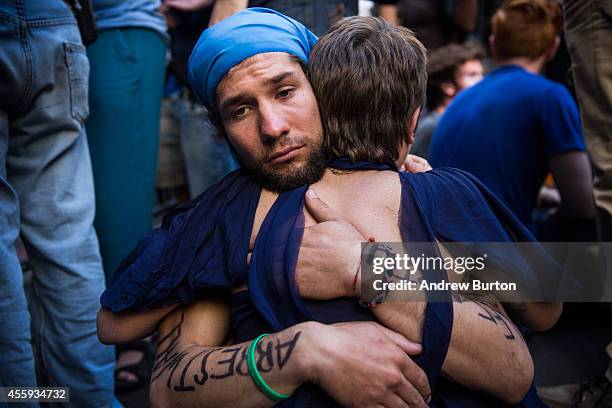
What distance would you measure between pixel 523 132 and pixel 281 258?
215 cm

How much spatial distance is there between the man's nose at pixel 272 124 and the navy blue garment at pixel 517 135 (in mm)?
1848

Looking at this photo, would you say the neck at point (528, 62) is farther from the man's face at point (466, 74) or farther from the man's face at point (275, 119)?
the man's face at point (275, 119)

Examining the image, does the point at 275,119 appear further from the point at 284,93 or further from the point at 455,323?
the point at 455,323

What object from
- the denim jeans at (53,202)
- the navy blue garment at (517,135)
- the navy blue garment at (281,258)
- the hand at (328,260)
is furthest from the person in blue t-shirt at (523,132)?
the denim jeans at (53,202)

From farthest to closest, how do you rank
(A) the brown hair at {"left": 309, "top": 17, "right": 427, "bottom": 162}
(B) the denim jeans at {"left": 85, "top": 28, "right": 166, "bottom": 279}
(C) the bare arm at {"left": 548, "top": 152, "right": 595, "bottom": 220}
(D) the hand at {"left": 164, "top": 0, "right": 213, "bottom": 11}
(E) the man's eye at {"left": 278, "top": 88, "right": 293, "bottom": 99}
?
1. (D) the hand at {"left": 164, "top": 0, "right": 213, "bottom": 11}
2. (C) the bare arm at {"left": 548, "top": 152, "right": 595, "bottom": 220}
3. (B) the denim jeans at {"left": 85, "top": 28, "right": 166, "bottom": 279}
4. (E) the man's eye at {"left": 278, "top": 88, "right": 293, "bottom": 99}
5. (A) the brown hair at {"left": 309, "top": 17, "right": 427, "bottom": 162}

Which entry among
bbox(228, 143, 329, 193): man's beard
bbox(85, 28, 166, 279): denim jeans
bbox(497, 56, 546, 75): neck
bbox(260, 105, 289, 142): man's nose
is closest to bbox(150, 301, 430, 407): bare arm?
bbox(228, 143, 329, 193): man's beard

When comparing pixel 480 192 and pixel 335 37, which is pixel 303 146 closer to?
pixel 335 37

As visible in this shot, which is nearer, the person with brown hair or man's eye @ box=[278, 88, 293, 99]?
man's eye @ box=[278, 88, 293, 99]

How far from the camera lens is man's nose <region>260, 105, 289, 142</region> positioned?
167 centimetres

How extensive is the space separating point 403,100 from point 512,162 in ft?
5.72

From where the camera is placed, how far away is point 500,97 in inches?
127

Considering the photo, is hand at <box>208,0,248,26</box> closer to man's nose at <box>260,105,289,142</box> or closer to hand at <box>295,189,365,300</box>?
man's nose at <box>260,105,289,142</box>

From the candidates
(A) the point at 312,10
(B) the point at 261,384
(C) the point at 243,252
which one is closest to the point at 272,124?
(C) the point at 243,252

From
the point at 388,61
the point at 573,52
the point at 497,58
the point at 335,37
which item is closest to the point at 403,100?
the point at 388,61
